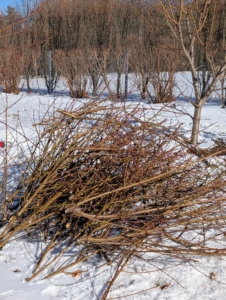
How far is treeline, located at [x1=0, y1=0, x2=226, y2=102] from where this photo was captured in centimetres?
1028

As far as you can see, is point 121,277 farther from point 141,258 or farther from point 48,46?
point 48,46

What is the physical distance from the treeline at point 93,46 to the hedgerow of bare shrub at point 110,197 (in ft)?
21.9

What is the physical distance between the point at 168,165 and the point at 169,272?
2.58 feet

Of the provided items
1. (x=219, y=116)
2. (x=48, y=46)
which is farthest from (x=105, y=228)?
(x=48, y=46)

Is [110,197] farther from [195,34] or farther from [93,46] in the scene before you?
[93,46]

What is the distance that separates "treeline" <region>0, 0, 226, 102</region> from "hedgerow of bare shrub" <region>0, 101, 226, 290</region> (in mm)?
6675

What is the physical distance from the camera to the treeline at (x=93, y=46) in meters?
10.3

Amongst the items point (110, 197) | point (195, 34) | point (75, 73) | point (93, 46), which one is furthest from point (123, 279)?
point (93, 46)

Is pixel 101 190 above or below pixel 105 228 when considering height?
above

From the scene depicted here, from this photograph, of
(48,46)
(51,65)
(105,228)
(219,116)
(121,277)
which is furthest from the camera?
(48,46)

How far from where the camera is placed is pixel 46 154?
3.07 m

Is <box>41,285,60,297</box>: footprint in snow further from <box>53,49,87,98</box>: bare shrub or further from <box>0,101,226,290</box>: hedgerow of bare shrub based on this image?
<box>53,49,87,98</box>: bare shrub

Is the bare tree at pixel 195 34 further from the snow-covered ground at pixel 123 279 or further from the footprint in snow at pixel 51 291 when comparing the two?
the footprint in snow at pixel 51 291

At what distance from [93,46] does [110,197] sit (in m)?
14.2
